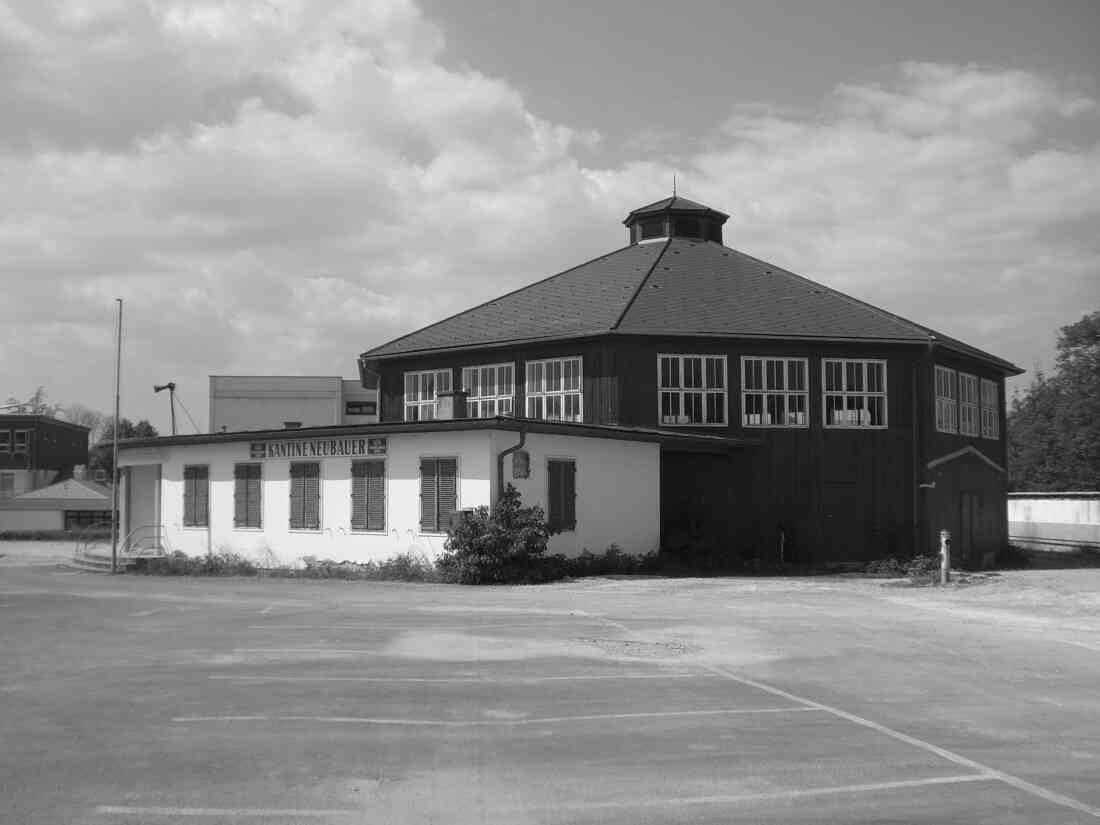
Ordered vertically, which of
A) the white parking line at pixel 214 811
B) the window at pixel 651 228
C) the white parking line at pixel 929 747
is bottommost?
the white parking line at pixel 929 747

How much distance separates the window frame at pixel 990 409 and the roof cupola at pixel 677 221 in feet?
31.1

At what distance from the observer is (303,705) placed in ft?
31.2

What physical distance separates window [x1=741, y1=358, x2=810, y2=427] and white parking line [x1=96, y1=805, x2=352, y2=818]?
24.0 m

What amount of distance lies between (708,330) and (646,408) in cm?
255

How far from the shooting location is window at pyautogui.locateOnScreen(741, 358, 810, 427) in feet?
97.4

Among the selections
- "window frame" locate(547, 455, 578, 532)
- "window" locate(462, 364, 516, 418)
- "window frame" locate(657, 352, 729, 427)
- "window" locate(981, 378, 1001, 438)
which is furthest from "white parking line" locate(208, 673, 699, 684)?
"window" locate(981, 378, 1001, 438)

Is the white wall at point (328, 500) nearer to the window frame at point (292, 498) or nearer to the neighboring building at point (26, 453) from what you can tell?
the window frame at point (292, 498)

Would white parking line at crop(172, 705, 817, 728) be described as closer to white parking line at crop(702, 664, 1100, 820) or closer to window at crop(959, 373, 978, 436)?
white parking line at crop(702, 664, 1100, 820)

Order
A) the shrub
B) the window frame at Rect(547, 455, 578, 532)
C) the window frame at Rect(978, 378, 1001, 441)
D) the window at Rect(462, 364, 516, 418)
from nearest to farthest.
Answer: the shrub → the window frame at Rect(547, 455, 578, 532) → the window at Rect(462, 364, 516, 418) → the window frame at Rect(978, 378, 1001, 441)

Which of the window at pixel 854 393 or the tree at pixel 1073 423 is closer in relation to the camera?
the window at pixel 854 393

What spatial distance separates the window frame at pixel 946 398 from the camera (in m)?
31.2

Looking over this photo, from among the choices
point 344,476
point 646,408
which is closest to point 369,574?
point 344,476

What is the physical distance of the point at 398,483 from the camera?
24.7 m

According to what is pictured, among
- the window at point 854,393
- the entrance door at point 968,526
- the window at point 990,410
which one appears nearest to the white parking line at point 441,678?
the window at point 854,393
